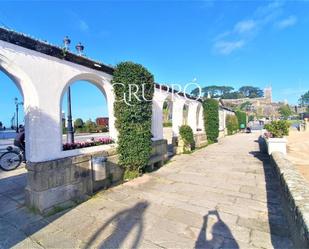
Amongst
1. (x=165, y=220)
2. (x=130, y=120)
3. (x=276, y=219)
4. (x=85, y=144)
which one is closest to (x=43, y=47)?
(x=85, y=144)

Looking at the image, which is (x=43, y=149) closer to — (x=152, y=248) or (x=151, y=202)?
(x=151, y=202)

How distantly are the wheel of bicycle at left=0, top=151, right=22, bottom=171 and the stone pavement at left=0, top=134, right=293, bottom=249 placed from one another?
378 centimetres

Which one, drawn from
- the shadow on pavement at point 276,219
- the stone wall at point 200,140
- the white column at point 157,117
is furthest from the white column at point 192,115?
the shadow on pavement at point 276,219

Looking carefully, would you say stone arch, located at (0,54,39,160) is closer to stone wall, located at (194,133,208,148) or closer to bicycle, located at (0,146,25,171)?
bicycle, located at (0,146,25,171)

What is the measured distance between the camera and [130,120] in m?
5.82

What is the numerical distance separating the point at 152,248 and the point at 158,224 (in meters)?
0.63

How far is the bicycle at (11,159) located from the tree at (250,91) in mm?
154670

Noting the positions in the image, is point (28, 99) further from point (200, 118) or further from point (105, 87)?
point (200, 118)

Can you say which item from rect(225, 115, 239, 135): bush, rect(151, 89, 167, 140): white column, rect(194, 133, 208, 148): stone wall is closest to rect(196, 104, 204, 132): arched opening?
rect(194, 133, 208, 148): stone wall

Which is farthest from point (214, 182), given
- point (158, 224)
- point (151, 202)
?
point (158, 224)

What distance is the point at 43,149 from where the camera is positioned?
4.10 m

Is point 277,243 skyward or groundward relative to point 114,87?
groundward

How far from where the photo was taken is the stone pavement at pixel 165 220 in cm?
294

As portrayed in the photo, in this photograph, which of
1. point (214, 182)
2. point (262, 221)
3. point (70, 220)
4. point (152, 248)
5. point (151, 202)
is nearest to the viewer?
point (152, 248)
